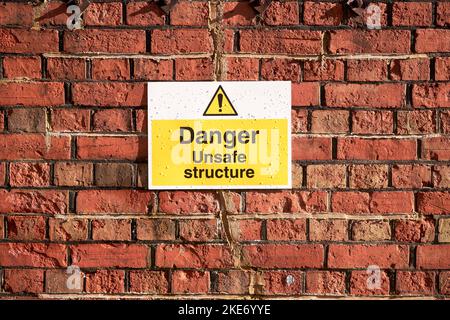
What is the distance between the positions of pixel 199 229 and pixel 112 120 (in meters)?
0.47

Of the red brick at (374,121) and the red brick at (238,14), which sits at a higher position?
the red brick at (238,14)

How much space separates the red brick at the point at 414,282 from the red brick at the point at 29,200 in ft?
3.85

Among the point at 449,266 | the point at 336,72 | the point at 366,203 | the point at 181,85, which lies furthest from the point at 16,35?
the point at 449,266

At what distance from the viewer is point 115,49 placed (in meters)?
1.62

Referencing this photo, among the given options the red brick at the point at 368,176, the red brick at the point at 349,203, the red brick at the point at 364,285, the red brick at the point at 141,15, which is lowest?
the red brick at the point at 364,285

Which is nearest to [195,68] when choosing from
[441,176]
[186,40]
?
[186,40]

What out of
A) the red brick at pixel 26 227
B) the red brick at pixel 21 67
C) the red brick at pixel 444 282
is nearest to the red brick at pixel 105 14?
the red brick at pixel 21 67

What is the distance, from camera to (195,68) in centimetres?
162

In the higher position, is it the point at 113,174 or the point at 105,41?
the point at 105,41

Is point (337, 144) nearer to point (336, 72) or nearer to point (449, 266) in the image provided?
point (336, 72)

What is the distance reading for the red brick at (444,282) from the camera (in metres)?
1.62

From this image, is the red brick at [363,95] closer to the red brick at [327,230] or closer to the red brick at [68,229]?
the red brick at [327,230]

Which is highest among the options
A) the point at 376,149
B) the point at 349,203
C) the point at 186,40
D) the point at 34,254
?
the point at 186,40

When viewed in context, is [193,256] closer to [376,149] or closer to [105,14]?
[376,149]
